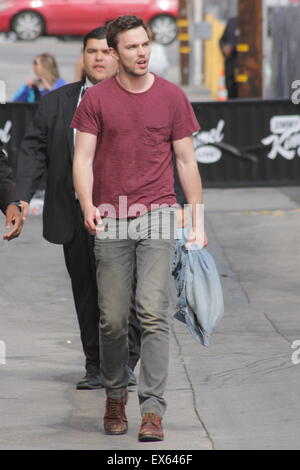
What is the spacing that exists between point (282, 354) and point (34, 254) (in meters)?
4.07

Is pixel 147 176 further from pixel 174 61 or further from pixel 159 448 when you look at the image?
pixel 174 61

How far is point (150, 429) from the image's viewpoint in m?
6.16

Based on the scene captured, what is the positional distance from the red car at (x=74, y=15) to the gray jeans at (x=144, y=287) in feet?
104

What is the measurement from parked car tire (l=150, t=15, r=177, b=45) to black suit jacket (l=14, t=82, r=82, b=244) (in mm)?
31678

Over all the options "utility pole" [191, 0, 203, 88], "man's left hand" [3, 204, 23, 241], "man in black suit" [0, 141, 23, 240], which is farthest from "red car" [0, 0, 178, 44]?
"man's left hand" [3, 204, 23, 241]

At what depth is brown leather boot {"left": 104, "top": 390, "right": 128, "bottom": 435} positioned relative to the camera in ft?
20.8

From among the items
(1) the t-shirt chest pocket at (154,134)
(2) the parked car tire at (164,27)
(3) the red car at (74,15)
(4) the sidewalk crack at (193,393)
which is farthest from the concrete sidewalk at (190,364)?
(2) the parked car tire at (164,27)

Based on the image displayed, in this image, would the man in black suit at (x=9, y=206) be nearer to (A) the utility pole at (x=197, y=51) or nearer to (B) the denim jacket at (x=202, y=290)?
(B) the denim jacket at (x=202, y=290)

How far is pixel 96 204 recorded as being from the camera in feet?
20.7

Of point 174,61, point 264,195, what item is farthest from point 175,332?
point 174,61

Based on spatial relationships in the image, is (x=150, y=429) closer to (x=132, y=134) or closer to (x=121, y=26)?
(x=132, y=134)

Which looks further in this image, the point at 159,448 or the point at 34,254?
the point at 34,254

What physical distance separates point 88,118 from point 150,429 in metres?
1.45

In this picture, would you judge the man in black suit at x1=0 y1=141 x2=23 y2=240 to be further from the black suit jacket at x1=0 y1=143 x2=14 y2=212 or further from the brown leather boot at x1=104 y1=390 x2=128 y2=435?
the brown leather boot at x1=104 y1=390 x2=128 y2=435
